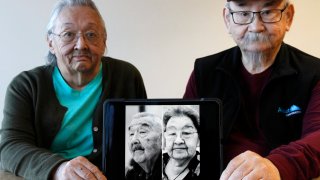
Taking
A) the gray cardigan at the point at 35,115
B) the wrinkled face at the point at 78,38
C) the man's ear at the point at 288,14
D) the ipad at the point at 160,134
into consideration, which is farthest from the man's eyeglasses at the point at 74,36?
the man's ear at the point at 288,14

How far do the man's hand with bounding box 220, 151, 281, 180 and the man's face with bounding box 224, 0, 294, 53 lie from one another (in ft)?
1.04

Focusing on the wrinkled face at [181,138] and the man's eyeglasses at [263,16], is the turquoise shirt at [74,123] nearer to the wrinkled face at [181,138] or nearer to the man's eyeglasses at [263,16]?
the wrinkled face at [181,138]

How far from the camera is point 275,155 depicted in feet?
2.26

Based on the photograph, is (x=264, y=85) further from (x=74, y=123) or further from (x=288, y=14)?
(x=74, y=123)

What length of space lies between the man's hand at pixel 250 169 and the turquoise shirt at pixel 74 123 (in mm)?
458

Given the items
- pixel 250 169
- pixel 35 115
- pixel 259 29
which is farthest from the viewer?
pixel 35 115

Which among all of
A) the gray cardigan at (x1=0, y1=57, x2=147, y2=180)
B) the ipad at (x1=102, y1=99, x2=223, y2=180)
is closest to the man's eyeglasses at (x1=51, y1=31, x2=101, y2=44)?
the gray cardigan at (x1=0, y1=57, x2=147, y2=180)

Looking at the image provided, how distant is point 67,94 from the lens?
99cm

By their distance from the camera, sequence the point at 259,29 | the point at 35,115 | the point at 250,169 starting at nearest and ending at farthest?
the point at 250,169
the point at 259,29
the point at 35,115

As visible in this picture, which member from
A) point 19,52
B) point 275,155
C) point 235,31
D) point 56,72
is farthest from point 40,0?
point 275,155

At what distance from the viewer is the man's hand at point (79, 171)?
0.68 meters

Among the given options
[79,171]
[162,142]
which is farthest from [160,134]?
[79,171]

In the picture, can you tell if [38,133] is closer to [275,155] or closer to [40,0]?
[275,155]

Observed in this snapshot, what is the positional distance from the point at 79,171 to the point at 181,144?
Result: 8.3 inches
